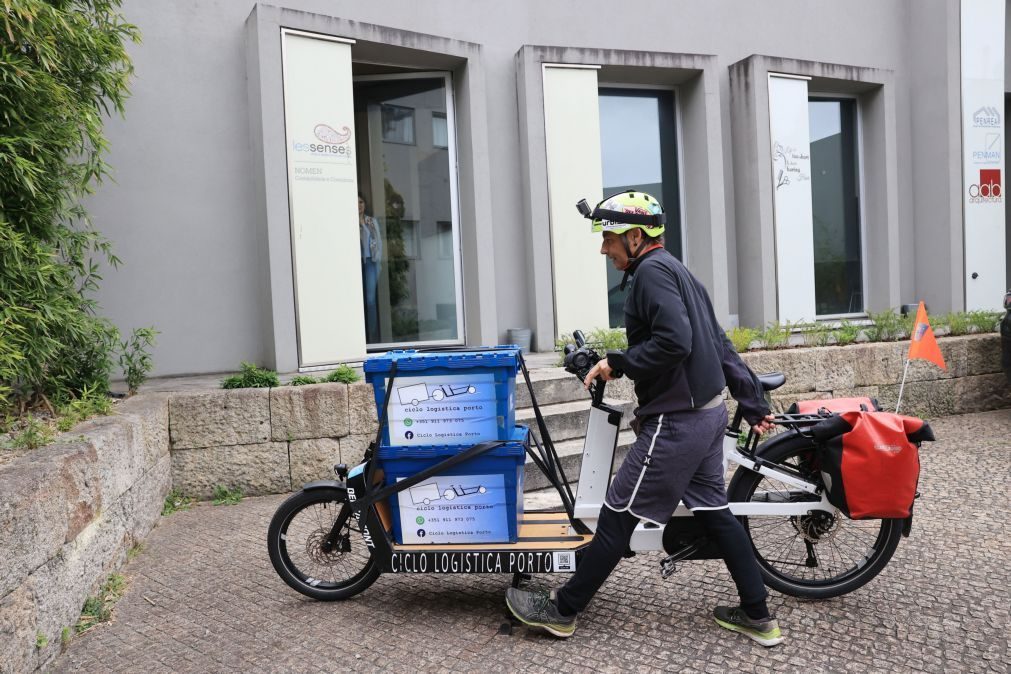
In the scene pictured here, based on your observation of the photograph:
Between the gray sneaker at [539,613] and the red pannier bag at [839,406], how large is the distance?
1503 millimetres

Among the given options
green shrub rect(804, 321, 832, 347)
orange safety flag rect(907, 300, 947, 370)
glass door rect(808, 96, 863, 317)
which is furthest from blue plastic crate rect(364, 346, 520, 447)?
glass door rect(808, 96, 863, 317)

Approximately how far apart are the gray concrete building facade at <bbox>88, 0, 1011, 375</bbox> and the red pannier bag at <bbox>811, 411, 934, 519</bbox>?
508cm

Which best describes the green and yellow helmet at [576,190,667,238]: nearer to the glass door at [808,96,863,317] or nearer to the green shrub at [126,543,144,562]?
the green shrub at [126,543,144,562]

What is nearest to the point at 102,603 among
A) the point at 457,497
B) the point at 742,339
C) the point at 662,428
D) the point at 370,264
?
the point at 457,497

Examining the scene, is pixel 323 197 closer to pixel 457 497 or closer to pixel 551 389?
pixel 551 389

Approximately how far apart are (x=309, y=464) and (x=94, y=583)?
2.10 meters

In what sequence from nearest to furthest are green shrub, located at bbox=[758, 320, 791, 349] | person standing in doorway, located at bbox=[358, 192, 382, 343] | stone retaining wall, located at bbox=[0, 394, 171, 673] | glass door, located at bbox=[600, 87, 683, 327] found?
stone retaining wall, located at bbox=[0, 394, 171, 673] < green shrub, located at bbox=[758, 320, 791, 349] < person standing in doorway, located at bbox=[358, 192, 382, 343] < glass door, located at bbox=[600, 87, 683, 327]

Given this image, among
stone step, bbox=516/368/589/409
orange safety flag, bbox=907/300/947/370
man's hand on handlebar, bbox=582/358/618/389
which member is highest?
man's hand on handlebar, bbox=582/358/618/389

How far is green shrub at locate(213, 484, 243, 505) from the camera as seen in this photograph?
18.5ft

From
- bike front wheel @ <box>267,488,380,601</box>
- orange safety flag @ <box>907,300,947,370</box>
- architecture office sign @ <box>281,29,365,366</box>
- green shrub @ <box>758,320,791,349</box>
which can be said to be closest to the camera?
bike front wheel @ <box>267,488,380,601</box>

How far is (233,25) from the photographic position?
741 centimetres

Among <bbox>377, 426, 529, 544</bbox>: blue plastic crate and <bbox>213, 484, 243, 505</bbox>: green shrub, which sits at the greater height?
<bbox>377, 426, 529, 544</bbox>: blue plastic crate

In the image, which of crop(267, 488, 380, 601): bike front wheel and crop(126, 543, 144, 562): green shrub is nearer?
crop(267, 488, 380, 601): bike front wheel

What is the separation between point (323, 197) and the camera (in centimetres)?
724
